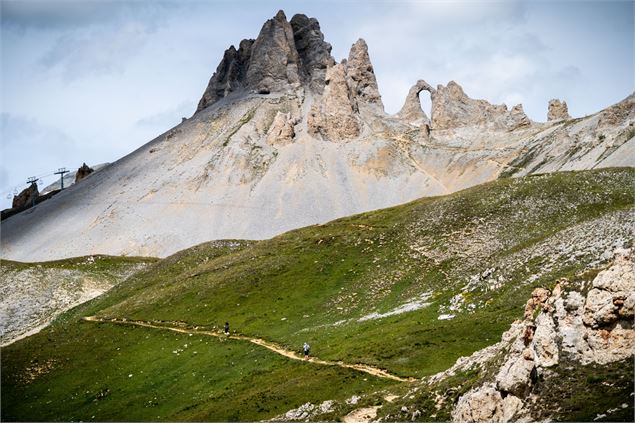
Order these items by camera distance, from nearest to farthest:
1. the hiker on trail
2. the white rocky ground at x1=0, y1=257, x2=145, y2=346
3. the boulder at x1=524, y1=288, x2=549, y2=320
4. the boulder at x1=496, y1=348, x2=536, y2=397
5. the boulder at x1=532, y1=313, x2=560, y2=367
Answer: the boulder at x1=496, y1=348, x2=536, y2=397, the boulder at x1=532, y1=313, x2=560, y2=367, the boulder at x1=524, y1=288, x2=549, y2=320, the hiker on trail, the white rocky ground at x1=0, y1=257, x2=145, y2=346

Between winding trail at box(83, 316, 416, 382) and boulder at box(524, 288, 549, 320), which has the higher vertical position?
boulder at box(524, 288, 549, 320)

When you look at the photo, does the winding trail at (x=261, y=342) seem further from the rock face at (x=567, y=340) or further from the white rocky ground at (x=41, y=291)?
the rock face at (x=567, y=340)

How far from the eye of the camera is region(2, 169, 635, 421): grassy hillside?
6209 cm

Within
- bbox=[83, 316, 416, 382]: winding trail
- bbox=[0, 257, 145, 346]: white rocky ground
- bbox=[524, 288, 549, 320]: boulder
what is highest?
bbox=[0, 257, 145, 346]: white rocky ground

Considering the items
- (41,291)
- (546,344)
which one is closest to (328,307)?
(546,344)

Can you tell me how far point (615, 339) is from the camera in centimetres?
3203

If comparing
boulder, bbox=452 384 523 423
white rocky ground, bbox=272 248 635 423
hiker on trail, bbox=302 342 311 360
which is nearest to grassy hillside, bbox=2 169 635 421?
hiker on trail, bbox=302 342 311 360

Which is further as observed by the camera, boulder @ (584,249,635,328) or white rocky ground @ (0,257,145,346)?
white rocky ground @ (0,257,145,346)

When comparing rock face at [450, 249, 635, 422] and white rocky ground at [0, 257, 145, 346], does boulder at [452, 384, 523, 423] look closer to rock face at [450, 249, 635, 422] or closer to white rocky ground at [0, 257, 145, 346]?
rock face at [450, 249, 635, 422]

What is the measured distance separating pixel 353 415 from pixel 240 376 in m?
24.0

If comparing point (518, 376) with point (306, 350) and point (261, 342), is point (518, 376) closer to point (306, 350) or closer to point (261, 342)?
point (306, 350)

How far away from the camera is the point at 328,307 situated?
8819cm

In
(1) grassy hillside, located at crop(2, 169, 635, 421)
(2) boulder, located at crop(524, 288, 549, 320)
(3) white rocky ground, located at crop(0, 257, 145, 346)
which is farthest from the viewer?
(3) white rocky ground, located at crop(0, 257, 145, 346)

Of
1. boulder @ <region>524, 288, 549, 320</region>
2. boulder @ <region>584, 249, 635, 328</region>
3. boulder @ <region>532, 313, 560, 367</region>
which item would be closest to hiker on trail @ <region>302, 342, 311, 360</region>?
boulder @ <region>524, 288, 549, 320</region>
